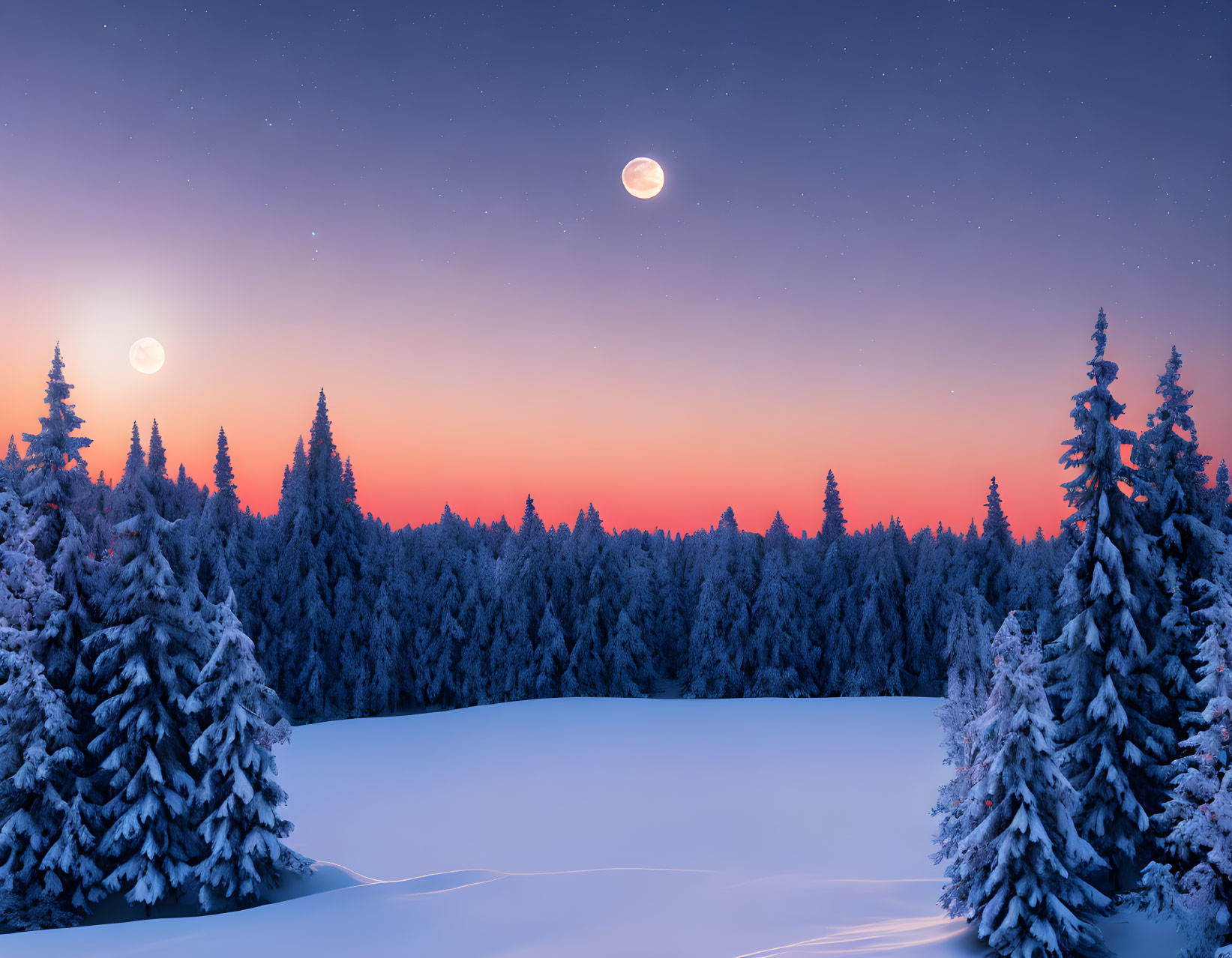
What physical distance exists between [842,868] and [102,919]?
16.3 metres

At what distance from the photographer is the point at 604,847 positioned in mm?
19547

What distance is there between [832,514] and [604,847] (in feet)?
174

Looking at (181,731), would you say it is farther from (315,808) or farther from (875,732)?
(875,732)

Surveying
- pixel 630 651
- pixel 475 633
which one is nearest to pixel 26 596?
pixel 475 633

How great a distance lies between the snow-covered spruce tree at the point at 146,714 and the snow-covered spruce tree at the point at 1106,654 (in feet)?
59.0

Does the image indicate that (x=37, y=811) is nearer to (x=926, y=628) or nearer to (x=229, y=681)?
(x=229, y=681)

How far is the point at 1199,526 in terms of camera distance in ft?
53.5

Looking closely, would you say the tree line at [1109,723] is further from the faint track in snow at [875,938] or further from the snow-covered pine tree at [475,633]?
the snow-covered pine tree at [475,633]

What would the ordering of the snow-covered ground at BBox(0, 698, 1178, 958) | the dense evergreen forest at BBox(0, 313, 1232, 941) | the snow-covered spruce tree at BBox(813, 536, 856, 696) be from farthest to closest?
1. the snow-covered spruce tree at BBox(813, 536, 856, 696)
2. the dense evergreen forest at BBox(0, 313, 1232, 941)
3. the snow-covered ground at BBox(0, 698, 1178, 958)

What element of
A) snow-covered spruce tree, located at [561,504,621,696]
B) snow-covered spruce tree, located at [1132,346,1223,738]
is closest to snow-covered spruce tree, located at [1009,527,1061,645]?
snow-covered spruce tree, located at [561,504,621,696]

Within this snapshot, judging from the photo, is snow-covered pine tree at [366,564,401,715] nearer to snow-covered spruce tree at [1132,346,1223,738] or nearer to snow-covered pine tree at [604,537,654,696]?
snow-covered pine tree at [604,537,654,696]

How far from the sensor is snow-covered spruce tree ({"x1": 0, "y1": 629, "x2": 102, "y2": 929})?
15023mm

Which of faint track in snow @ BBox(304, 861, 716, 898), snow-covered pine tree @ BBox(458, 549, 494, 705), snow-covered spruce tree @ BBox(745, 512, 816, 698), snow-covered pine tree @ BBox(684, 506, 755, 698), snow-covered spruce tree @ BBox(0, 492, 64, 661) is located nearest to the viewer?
faint track in snow @ BBox(304, 861, 716, 898)

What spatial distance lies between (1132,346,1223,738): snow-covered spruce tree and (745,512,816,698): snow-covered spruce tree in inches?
1442
